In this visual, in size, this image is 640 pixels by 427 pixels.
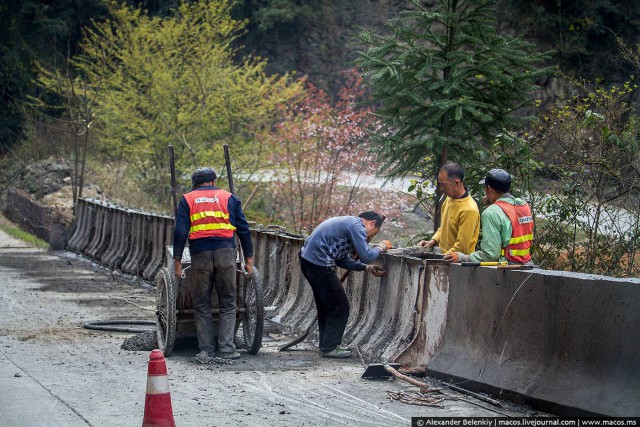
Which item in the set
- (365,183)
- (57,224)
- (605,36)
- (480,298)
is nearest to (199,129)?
(365,183)

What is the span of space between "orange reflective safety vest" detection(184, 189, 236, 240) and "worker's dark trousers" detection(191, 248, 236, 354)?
8.2 inches

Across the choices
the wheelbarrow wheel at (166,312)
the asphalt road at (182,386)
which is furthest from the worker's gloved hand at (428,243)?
the wheelbarrow wheel at (166,312)

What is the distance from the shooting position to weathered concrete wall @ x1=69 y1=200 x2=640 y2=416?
725 cm

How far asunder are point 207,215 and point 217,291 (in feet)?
2.81

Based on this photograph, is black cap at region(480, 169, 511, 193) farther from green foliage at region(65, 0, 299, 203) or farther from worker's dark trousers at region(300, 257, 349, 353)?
green foliage at region(65, 0, 299, 203)

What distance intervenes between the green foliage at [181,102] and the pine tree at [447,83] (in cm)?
1741

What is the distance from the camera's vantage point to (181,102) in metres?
33.3

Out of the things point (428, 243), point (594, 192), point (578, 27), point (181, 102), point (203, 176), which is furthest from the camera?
point (578, 27)

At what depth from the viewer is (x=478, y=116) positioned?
14.5 meters

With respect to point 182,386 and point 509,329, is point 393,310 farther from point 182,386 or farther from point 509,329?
point 182,386

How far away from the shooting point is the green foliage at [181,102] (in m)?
32.9

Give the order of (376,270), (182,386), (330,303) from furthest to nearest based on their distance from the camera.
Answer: (330,303) < (376,270) < (182,386)

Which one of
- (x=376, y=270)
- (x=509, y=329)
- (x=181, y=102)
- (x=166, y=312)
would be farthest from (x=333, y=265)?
(x=181, y=102)

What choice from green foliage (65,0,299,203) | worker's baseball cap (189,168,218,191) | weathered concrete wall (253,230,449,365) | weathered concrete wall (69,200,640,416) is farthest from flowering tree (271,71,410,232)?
worker's baseball cap (189,168,218,191)
